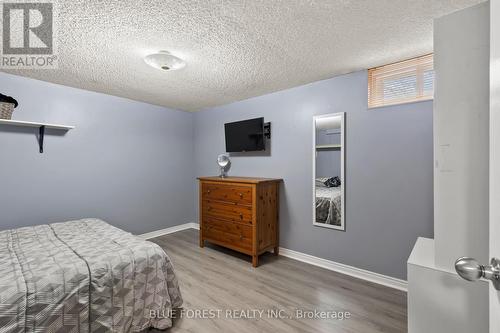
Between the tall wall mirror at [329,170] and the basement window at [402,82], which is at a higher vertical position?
the basement window at [402,82]

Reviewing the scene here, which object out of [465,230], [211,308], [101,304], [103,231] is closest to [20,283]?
[101,304]

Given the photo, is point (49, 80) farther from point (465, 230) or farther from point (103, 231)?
point (465, 230)

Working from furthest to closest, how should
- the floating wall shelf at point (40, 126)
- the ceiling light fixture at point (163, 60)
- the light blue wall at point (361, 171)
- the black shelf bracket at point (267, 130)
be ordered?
the black shelf bracket at point (267, 130)
the floating wall shelf at point (40, 126)
the light blue wall at point (361, 171)
the ceiling light fixture at point (163, 60)

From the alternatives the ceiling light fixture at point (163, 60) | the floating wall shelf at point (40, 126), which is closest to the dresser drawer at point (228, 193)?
the ceiling light fixture at point (163, 60)

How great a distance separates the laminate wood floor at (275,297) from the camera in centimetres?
177

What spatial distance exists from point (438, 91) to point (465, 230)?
652 millimetres

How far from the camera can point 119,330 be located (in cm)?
152

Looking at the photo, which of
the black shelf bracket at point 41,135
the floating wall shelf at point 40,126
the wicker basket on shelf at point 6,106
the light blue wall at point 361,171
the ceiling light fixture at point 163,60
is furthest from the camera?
the black shelf bracket at point 41,135

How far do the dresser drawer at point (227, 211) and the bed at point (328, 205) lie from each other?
85 centimetres

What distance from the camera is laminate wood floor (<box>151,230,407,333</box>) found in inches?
69.6

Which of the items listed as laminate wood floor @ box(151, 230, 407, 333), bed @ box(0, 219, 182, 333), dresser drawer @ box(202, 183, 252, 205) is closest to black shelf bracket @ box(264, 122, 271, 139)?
dresser drawer @ box(202, 183, 252, 205)

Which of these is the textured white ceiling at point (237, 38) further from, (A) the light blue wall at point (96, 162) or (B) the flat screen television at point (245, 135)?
(B) the flat screen television at point (245, 135)

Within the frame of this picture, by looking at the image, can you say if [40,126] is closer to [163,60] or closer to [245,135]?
[163,60]

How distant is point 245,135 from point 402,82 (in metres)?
2.01
